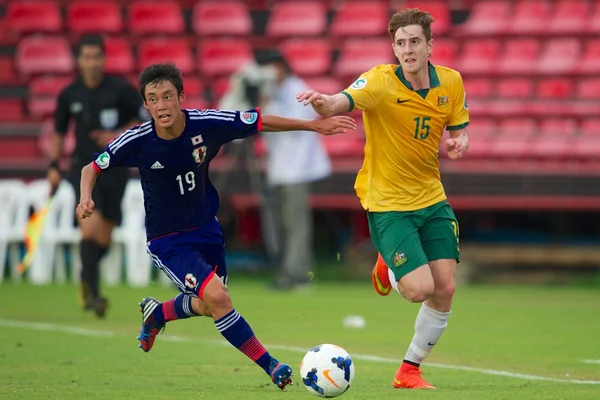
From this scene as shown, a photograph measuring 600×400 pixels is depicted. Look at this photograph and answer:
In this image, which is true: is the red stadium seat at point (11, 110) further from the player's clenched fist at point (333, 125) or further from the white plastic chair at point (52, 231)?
the player's clenched fist at point (333, 125)

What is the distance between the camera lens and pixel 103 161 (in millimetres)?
7766

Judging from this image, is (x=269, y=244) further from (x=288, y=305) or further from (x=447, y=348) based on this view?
(x=447, y=348)

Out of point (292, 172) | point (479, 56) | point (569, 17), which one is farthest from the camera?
point (569, 17)

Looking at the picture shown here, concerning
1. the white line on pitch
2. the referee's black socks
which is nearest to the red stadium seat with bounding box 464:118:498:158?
the referee's black socks

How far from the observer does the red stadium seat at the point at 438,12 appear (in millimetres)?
20203

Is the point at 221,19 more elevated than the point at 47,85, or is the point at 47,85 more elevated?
the point at 221,19

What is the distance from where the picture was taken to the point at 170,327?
39.1ft

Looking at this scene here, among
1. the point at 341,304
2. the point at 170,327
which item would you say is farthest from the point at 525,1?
the point at 170,327

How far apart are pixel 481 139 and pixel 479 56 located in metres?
1.74

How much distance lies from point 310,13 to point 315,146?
4878 mm

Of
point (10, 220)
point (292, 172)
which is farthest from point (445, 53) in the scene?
point (10, 220)

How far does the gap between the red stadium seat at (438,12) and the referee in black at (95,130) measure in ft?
29.1

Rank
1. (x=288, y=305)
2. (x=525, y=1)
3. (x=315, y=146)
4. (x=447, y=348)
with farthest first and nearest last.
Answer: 1. (x=525, y=1)
2. (x=315, y=146)
3. (x=288, y=305)
4. (x=447, y=348)

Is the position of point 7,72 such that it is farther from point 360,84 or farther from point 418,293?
point 418,293
